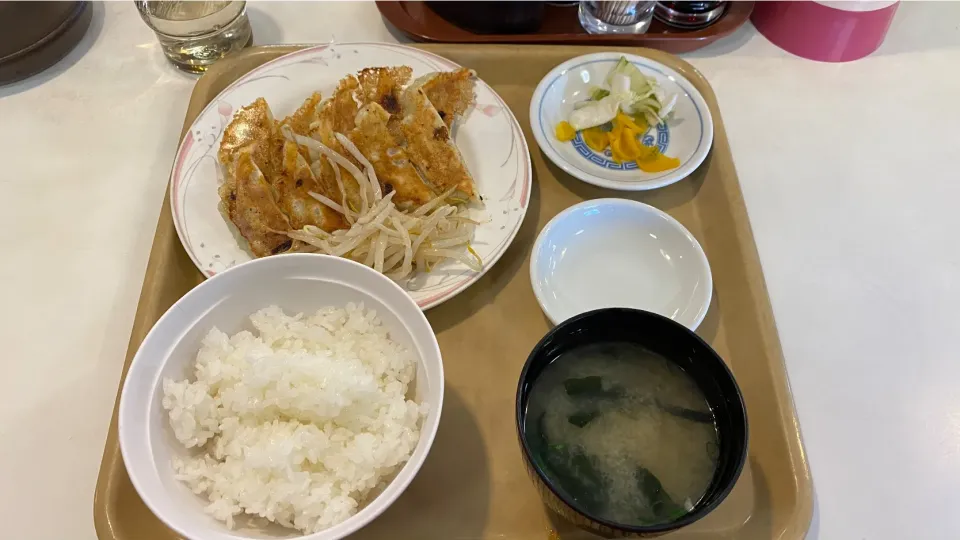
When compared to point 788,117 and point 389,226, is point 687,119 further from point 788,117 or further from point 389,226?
point 389,226

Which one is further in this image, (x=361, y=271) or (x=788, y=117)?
(x=788, y=117)

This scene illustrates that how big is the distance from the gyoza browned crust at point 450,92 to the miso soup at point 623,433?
0.84 metres

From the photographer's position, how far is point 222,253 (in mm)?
1505

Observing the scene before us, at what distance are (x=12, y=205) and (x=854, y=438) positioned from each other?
224 cm

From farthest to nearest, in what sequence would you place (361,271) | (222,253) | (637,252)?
1. (637,252)
2. (222,253)
3. (361,271)

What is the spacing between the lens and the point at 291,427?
1.13m

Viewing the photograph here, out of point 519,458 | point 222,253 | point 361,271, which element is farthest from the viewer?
point 222,253

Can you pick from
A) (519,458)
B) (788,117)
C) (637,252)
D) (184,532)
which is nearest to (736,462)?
(519,458)

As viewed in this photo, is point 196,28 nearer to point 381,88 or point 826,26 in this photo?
point 381,88

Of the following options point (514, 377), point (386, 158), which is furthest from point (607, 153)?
point (514, 377)

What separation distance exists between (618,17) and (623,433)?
1.48 m

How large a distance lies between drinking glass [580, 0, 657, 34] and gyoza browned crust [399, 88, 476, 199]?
0.77 metres

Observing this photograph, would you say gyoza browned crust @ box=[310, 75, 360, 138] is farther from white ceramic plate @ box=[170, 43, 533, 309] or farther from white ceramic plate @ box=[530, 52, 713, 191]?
white ceramic plate @ box=[530, 52, 713, 191]

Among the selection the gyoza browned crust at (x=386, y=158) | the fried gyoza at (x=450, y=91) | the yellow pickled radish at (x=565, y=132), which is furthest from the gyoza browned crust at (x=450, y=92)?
the yellow pickled radish at (x=565, y=132)
